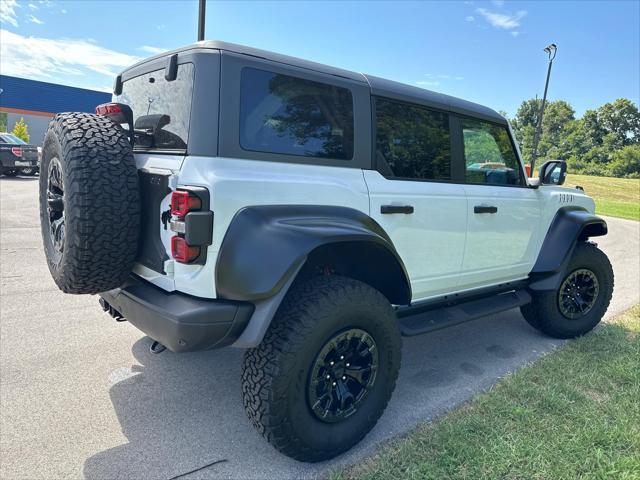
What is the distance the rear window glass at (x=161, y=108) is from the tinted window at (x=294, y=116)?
0.95 ft

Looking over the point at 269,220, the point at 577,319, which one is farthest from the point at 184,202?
the point at 577,319

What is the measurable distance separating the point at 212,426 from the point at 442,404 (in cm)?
149

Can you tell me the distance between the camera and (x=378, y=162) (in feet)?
8.96

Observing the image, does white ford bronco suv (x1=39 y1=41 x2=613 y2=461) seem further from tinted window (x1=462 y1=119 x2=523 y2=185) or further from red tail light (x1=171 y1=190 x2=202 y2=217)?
tinted window (x1=462 y1=119 x2=523 y2=185)

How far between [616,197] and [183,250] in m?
29.9

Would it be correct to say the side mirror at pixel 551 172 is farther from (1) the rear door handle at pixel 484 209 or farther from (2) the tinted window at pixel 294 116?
(2) the tinted window at pixel 294 116

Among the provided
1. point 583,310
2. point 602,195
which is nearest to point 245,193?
point 583,310

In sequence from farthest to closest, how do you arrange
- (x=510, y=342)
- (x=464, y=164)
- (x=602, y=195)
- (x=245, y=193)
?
(x=602, y=195) → (x=510, y=342) → (x=464, y=164) → (x=245, y=193)

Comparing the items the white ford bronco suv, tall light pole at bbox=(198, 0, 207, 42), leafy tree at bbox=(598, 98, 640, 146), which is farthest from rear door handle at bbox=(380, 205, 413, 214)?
leafy tree at bbox=(598, 98, 640, 146)

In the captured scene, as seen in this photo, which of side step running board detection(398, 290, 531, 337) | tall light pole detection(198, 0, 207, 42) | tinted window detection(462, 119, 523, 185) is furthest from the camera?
tall light pole detection(198, 0, 207, 42)

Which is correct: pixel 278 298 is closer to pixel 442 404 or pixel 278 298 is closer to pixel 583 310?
pixel 442 404

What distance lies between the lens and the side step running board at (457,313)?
9.68ft

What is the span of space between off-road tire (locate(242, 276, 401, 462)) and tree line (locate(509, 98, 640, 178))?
52.5 metres

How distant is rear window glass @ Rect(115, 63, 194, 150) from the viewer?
2.17m
